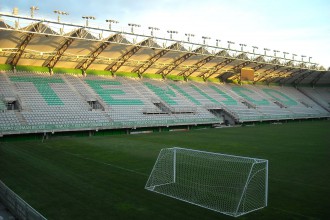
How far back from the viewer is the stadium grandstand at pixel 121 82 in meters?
27.2

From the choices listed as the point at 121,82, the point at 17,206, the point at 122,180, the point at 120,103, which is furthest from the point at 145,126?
the point at 17,206

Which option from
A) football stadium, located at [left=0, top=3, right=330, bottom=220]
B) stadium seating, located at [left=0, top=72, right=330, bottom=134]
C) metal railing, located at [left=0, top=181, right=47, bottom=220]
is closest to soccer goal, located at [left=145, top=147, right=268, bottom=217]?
football stadium, located at [left=0, top=3, right=330, bottom=220]

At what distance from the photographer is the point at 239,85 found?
52219 mm

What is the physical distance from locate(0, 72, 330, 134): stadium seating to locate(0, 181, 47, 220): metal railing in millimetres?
15384

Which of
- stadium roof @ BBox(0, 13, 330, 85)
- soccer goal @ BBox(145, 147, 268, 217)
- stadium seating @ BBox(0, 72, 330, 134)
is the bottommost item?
soccer goal @ BBox(145, 147, 268, 217)

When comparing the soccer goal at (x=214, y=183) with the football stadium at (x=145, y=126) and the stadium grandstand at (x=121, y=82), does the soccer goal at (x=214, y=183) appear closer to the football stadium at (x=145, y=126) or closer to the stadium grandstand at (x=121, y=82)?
the football stadium at (x=145, y=126)

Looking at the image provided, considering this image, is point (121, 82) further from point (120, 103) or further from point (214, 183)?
point (214, 183)

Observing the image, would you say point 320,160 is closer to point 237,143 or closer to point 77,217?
point 237,143

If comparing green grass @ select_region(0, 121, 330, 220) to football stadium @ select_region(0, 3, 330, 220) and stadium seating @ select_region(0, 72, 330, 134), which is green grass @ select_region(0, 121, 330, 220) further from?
stadium seating @ select_region(0, 72, 330, 134)

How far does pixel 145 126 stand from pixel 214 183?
18.8 metres

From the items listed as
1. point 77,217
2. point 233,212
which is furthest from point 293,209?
point 77,217

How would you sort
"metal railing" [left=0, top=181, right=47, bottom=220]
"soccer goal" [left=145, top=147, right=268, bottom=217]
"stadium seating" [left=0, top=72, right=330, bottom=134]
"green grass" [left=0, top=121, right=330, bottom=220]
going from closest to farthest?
1. "metal railing" [left=0, top=181, right=47, bottom=220]
2. "green grass" [left=0, top=121, right=330, bottom=220]
3. "soccer goal" [left=145, top=147, right=268, bottom=217]
4. "stadium seating" [left=0, top=72, right=330, bottom=134]

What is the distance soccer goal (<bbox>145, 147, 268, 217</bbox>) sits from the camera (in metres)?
9.37

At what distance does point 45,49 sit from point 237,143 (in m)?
19.6
